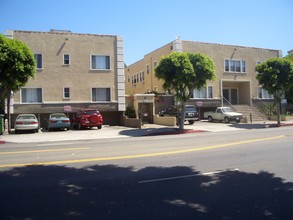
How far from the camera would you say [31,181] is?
707 centimetres

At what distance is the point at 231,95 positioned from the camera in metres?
39.1

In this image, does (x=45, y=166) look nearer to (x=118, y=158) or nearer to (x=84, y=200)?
(x=118, y=158)

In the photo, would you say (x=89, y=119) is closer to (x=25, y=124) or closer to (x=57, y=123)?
(x=57, y=123)

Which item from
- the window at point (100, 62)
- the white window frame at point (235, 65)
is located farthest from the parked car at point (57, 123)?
the white window frame at point (235, 65)

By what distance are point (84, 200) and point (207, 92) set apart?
30517 millimetres

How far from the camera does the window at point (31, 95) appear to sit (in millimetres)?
27281

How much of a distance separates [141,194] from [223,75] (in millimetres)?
31705

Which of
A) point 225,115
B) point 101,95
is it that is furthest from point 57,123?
point 225,115

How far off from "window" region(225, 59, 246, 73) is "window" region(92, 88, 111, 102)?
1532 centimetres

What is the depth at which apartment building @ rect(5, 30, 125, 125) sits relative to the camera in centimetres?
2753

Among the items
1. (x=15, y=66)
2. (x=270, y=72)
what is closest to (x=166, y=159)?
(x=15, y=66)

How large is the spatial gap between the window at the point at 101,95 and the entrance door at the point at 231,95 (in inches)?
656

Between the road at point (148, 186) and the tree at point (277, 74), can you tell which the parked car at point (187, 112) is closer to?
the tree at point (277, 74)

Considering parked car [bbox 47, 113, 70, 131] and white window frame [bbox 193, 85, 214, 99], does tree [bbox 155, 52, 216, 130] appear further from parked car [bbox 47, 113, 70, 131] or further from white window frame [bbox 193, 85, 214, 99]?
white window frame [bbox 193, 85, 214, 99]
